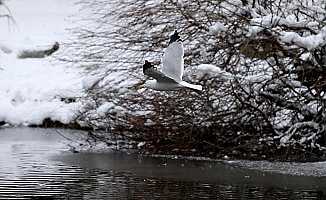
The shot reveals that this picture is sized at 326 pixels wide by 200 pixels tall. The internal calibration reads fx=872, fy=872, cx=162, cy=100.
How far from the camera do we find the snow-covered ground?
66.6 ft

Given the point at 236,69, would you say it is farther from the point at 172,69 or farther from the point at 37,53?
the point at 37,53

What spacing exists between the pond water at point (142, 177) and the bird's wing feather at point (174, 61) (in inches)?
58.6

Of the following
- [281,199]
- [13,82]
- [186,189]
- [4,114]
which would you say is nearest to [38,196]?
[186,189]

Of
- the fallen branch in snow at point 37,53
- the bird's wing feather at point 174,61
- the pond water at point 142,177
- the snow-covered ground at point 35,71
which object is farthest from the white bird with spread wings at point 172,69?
the fallen branch in snow at point 37,53

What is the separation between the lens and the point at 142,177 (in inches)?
477

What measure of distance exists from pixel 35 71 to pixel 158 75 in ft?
46.3

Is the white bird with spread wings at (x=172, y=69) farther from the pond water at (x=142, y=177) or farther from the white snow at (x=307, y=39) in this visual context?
the white snow at (x=307, y=39)

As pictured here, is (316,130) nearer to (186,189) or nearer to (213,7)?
(213,7)

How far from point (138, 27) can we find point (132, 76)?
2.81 feet

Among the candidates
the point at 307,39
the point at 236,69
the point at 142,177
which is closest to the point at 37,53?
the point at 236,69

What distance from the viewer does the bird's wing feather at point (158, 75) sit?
1038 centimetres

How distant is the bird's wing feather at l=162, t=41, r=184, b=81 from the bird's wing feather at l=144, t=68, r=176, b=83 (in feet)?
0.35

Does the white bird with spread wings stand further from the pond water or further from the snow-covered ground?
the snow-covered ground

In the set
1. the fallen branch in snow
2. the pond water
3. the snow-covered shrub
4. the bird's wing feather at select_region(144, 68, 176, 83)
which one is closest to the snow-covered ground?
the fallen branch in snow
